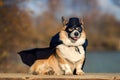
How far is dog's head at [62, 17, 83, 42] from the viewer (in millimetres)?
4855

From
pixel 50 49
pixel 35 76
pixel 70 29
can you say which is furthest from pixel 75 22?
pixel 35 76

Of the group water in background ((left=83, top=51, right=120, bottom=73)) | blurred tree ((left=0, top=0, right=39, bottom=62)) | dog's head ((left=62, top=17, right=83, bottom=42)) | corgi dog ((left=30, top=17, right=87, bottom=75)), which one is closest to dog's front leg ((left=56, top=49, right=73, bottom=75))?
corgi dog ((left=30, top=17, right=87, bottom=75))

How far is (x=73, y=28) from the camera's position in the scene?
4.88m

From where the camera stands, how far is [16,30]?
1150 cm

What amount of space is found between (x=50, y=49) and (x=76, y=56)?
32cm

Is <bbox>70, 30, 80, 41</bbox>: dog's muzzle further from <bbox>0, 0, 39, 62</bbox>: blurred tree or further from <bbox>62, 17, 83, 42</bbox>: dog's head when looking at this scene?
<bbox>0, 0, 39, 62</bbox>: blurred tree

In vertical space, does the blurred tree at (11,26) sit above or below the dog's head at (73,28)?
below

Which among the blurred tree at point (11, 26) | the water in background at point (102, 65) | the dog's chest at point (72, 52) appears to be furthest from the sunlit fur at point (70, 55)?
the water in background at point (102, 65)

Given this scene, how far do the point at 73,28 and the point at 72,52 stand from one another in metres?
0.25

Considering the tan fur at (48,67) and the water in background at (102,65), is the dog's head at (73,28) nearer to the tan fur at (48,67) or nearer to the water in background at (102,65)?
the tan fur at (48,67)

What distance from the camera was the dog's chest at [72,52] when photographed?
487 centimetres

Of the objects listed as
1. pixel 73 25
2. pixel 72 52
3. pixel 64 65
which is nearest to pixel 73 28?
pixel 73 25

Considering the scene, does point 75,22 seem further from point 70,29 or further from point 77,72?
point 77,72

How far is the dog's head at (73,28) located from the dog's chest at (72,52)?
10cm
